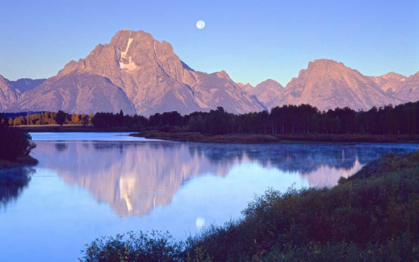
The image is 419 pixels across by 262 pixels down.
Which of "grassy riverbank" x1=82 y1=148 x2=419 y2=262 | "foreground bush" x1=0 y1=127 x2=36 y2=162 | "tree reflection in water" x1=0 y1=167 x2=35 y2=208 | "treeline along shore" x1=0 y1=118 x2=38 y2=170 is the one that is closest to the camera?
"grassy riverbank" x1=82 y1=148 x2=419 y2=262

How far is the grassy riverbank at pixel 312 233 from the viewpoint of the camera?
9.45 m

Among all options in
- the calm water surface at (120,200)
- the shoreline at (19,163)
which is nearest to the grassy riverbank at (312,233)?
the calm water surface at (120,200)

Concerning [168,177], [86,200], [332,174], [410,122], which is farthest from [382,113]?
[86,200]

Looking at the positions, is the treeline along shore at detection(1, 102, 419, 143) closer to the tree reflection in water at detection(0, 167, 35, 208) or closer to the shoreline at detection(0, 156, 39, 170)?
the shoreline at detection(0, 156, 39, 170)

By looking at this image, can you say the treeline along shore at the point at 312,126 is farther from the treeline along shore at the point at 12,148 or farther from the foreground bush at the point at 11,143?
the foreground bush at the point at 11,143

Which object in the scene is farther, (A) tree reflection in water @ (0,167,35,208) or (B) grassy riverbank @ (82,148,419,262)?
(A) tree reflection in water @ (0,167,35,208)

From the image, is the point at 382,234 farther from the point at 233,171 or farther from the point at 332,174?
the point at 233,171

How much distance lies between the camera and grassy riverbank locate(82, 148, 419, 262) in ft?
31.0

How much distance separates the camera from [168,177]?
103 ft

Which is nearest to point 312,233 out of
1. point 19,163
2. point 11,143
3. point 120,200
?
point 120,200

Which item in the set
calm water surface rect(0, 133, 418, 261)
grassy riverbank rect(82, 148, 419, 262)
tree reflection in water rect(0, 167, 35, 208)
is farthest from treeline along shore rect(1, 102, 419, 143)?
grassy riverbank rect(82, 148, 419, 262)

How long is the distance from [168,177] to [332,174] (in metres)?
14.5

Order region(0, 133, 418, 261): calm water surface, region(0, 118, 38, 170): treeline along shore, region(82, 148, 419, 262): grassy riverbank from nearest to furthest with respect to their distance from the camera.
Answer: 1. region(82, 148, 419, 262): grassy riverbank
2. region(0, 133, 418, 261): calm water surface
3. region(0, 118, 38, 170): treeline along shore

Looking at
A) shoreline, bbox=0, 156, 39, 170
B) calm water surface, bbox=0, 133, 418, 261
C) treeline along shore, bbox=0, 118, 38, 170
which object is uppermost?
treeline along shore, bbox=0, 118, 38, 170
